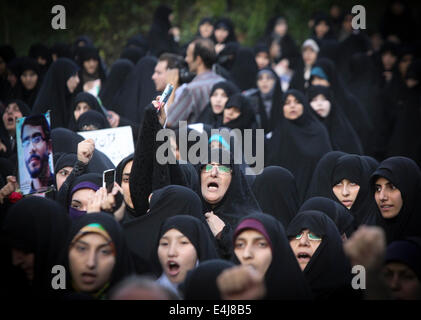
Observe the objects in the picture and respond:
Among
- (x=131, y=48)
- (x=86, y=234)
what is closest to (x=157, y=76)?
(x=131, y=48)

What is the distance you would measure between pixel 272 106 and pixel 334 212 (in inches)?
175

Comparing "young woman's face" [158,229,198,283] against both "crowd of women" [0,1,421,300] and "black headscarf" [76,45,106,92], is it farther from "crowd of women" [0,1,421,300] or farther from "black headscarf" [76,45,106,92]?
"black headscarf" [76,45,106,92]

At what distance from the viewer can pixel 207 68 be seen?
897 cm

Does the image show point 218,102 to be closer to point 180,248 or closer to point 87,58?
point 87,58

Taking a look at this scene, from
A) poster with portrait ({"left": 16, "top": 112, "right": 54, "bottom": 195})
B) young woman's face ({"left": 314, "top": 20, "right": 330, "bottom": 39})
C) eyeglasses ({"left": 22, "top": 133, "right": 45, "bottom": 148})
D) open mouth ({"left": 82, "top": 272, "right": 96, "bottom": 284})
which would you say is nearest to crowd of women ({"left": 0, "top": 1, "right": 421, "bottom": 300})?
open mouth ({"left": 82, "top": 272, "right": 96, "bottom": 284})

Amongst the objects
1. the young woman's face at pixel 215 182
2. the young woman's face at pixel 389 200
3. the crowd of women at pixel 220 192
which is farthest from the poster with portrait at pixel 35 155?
the young woman's face at pixel 389 200

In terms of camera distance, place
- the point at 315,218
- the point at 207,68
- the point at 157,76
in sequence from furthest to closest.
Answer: the point at 207,68 < the point at 157,76 < the point at 315,218

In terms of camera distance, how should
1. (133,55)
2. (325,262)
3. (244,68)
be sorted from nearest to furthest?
(325,262), (133,55), (244,68)

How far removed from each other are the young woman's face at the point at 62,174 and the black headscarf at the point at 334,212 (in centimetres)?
196

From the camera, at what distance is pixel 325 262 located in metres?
5.07

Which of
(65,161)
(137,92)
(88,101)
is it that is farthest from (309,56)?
(65,161)

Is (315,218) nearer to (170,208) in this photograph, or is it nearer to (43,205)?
(170,208)

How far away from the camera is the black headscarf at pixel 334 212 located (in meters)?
5.79
